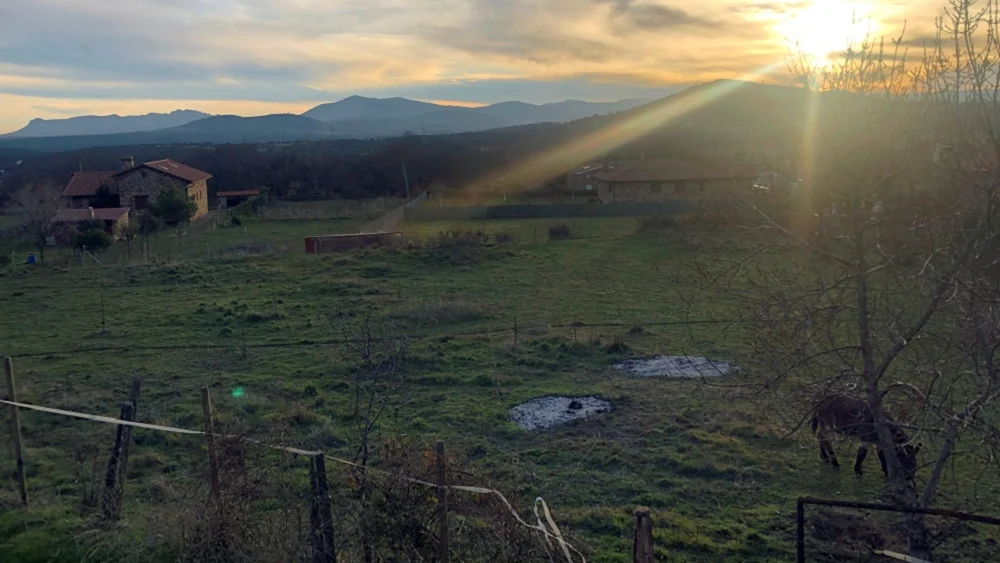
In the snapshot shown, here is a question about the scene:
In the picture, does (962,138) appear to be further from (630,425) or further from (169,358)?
(169,358)

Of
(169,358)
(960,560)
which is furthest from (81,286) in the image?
(960,560)

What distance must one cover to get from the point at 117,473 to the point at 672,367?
8706 millimetres

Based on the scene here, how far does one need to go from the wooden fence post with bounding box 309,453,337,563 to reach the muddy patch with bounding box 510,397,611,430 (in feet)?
16.1

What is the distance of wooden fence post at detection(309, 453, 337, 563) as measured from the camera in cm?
479

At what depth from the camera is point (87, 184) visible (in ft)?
148

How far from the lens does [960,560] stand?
617 centimetres

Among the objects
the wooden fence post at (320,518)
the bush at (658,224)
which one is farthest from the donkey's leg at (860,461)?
the bush at (658,224)

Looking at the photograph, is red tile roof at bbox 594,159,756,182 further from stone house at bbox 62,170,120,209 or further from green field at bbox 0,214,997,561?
stone house at bbox 62,170,120,209

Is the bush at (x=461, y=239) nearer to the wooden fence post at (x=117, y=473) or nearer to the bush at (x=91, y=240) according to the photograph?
the bush at (x=91, y=240)

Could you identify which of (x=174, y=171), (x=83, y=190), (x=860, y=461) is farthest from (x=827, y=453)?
(x=83, y=190)

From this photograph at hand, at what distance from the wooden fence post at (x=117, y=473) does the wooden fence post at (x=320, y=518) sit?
211 cm

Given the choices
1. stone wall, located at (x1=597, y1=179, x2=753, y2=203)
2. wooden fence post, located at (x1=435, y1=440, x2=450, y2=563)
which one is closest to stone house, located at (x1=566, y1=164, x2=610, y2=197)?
stone wall, located at (x1=597, y1=179, x2=753, y2=203)

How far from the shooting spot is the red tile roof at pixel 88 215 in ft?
114

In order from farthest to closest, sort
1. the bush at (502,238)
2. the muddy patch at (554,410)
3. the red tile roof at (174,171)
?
the red tile roof at (174,171) → the bush at (502,238) → the muddy patch at (554,410)
